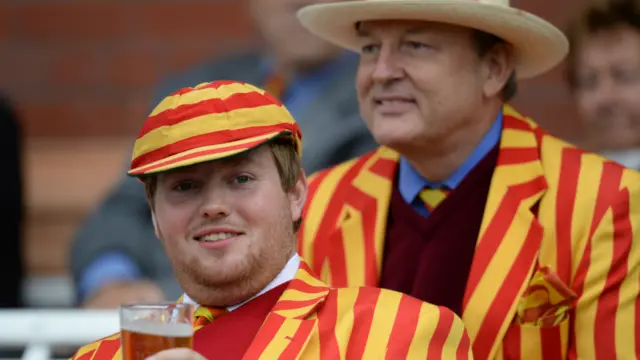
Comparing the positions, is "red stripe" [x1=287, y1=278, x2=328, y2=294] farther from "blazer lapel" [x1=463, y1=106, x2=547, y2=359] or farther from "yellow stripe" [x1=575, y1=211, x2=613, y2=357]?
"yellow stripe" [x1=575, y1=211, x2=613, y2=357]

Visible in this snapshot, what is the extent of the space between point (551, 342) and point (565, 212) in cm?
28

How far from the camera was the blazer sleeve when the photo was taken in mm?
2791

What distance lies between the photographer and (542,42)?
309 cm

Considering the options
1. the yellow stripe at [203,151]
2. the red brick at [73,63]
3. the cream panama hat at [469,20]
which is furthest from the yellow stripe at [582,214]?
the red brick at [73,63]

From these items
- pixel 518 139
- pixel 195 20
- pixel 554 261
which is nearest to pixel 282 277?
pixel 554 261

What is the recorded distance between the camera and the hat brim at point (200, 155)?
2340 mm

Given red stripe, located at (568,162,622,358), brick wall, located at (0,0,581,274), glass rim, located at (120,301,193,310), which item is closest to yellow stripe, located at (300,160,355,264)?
red stripe, located at (568,162,622,358)

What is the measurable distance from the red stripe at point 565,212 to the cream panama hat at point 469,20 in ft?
0.98

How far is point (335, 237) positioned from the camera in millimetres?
3150

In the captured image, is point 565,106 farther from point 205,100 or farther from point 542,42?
point 205,100

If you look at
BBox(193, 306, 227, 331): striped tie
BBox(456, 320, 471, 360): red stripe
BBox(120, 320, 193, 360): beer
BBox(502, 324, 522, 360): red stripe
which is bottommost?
BBox(502, 324, 522, 360): red stripe

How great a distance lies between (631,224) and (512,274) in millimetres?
269

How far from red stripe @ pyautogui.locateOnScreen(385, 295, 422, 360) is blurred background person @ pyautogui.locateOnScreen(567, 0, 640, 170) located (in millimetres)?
1585

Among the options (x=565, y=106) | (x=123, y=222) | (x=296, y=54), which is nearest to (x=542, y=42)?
(x=296, y=54)
